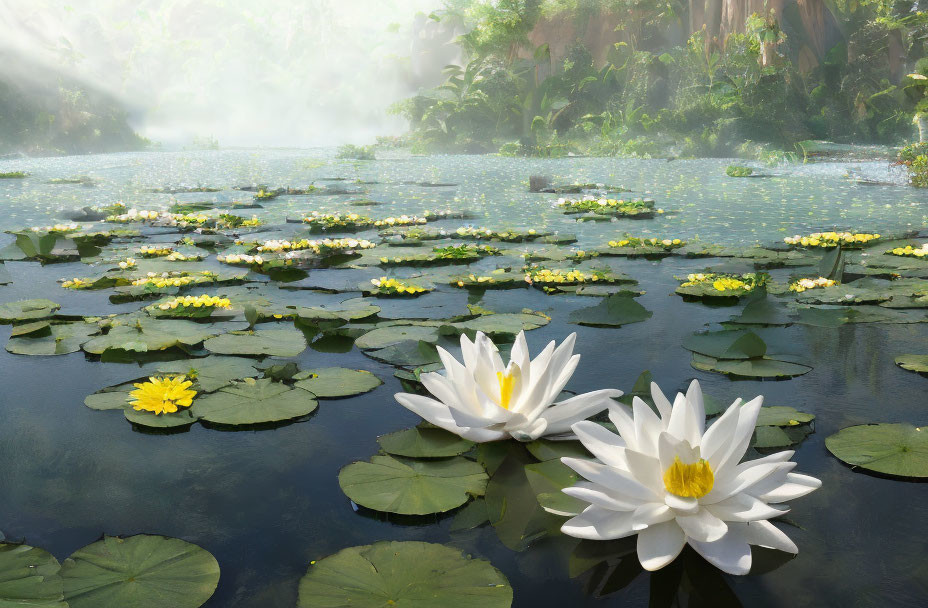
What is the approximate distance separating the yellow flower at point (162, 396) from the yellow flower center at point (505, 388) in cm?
98

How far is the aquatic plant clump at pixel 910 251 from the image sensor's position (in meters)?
4.67

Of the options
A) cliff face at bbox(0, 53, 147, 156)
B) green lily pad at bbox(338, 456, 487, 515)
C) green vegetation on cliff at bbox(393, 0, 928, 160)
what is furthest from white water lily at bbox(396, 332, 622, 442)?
cliff face at bbox(0, 53, 147, 156)

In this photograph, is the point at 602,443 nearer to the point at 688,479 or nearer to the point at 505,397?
the point at 688,479

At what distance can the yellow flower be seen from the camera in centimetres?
210

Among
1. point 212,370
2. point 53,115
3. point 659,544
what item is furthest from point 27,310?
point 53,115

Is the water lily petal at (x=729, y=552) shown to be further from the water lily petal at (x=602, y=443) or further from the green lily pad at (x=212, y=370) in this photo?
the green lily pad at (x=212, y=370)

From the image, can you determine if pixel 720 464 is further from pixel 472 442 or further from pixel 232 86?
pixel 232 86

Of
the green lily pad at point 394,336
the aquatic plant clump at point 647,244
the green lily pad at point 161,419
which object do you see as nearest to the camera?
the green lily pad at point 161,419

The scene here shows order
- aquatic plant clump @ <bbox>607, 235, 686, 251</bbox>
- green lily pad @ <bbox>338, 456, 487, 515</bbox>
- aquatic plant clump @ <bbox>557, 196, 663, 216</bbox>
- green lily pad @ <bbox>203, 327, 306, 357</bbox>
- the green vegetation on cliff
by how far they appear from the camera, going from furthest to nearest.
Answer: the green vegetation on cliff
aquatic plant clump @ <bbox>557, 196, 663, 216</bbox>
aquatic plant clump @ <bbox>607, 235, 686, 251</bbox>
green lily pad @ <bbox>203, 327, 306, 357</bbox>
green lily pad @ <bbox>338, 456, 487, 515</bbox>

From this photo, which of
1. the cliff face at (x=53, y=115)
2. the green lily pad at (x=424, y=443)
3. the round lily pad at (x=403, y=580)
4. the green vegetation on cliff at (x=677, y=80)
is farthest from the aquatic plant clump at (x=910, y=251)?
the cliff face at (x=53, y=115)

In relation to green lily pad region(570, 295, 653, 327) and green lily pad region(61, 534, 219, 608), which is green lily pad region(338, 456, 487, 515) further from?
green lily pad region(570, 295, 653, 327)

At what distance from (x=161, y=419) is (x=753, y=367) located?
6.62 ft

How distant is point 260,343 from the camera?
281 cm

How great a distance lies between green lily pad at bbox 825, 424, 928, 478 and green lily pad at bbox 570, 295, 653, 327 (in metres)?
1.37
